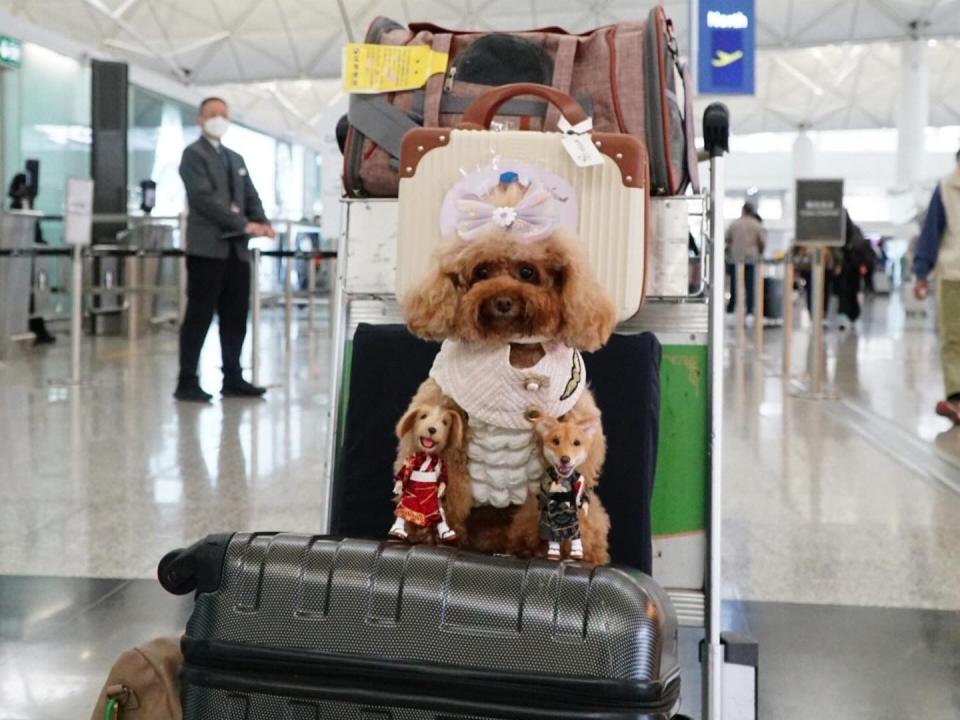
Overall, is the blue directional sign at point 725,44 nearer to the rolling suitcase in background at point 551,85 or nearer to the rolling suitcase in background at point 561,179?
the rolling suitcase in background at point 551,85

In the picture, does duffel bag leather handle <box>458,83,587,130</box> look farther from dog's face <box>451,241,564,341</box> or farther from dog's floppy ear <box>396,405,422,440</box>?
dog's floppy ear <box>396,405,422,440</box>

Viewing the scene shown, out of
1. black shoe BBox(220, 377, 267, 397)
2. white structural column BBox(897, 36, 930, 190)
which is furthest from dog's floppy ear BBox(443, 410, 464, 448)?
white structural column BBox(897, 36, 930, 190)

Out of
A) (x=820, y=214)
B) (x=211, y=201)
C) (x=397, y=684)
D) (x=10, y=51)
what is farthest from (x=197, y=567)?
(x=10, y=51)

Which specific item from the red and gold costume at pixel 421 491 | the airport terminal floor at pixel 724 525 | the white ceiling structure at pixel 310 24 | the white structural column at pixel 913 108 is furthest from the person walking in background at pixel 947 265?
the white structural column at pixel 913 108

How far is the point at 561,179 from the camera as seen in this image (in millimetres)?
1746

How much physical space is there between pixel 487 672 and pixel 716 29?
7591mm

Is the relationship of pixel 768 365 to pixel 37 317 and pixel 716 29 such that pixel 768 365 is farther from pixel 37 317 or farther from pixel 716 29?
pixel 37 317

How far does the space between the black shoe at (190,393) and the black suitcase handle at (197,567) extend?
4.95 metres

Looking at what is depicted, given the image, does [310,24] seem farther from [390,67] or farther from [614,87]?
[614,87]

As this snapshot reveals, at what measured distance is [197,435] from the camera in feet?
16.9

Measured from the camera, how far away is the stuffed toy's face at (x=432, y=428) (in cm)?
157

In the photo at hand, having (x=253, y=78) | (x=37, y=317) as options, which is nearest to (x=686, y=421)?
(x=37, y=317)

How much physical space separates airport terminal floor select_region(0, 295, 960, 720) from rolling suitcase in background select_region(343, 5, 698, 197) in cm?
110

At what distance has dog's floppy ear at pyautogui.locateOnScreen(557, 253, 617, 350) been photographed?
58.8 inches
